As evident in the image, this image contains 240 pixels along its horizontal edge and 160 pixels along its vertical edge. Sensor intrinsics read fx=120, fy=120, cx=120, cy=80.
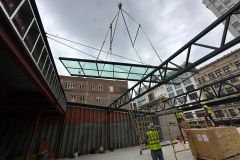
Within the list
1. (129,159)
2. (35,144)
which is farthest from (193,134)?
(35,144)

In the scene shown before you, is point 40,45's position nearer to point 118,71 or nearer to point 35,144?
point 118,71

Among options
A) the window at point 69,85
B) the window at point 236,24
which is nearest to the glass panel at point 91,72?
the window at point 69,85

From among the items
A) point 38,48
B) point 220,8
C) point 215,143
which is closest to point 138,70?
point 215,143

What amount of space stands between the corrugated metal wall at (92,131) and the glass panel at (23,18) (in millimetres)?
10258

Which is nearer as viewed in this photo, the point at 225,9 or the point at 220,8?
the point at 225,9

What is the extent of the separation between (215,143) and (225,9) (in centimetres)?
4753

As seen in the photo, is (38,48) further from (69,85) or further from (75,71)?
(69,85)

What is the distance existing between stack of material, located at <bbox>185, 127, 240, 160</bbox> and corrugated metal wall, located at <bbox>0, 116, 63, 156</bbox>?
10411 millimetres

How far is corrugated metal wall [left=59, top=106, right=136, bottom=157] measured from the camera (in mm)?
10716

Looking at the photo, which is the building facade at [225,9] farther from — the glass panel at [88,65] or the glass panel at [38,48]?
the glass panel at [38,48]

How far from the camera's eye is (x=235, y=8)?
346 centimetres

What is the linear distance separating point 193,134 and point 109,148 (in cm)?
838

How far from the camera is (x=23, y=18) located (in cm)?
273

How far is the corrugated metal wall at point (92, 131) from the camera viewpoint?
35.2 feet
